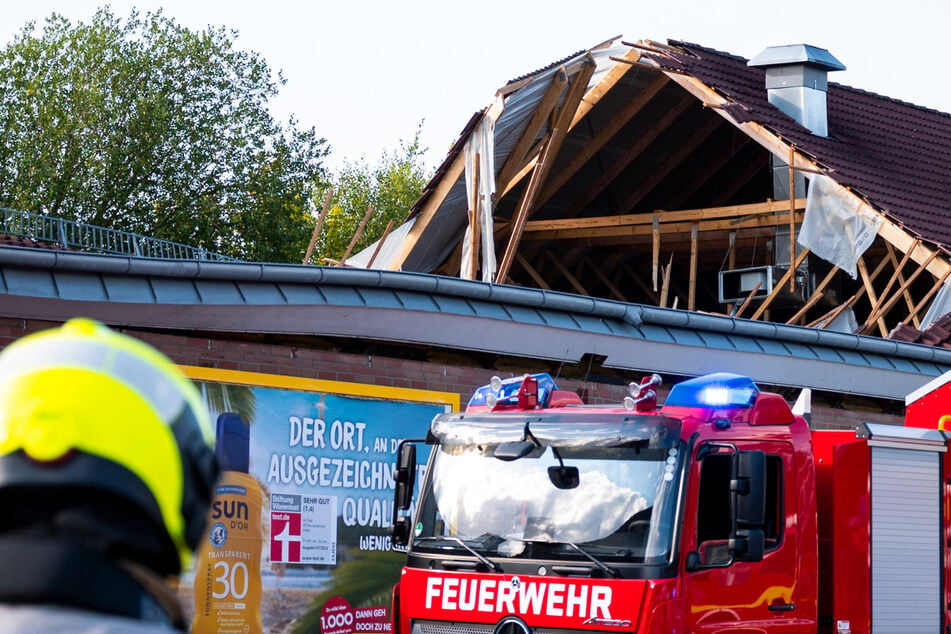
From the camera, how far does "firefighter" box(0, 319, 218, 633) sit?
141 centimetres

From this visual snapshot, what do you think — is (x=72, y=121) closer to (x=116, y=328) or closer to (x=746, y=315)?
(x=746, y=315)

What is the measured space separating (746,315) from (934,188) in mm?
3346

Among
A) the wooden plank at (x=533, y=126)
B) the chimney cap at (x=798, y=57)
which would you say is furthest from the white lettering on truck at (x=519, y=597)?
the chimney cap at (x=798, y=57)

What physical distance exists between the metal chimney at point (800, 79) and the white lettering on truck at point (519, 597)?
48.4ft

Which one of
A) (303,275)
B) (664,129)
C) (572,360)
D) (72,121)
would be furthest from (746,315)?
(72,121)

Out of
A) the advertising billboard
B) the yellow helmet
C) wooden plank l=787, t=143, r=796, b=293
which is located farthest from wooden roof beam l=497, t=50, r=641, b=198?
the yellow helmet

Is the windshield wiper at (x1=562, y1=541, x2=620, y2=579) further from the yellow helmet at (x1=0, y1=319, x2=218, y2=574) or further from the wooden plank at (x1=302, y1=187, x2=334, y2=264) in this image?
the wooden plank at (x1=302, y1=187, x2=334, y2=264)

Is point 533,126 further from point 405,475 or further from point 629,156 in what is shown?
point 405,475

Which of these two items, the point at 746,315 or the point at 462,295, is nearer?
the point at 462,295

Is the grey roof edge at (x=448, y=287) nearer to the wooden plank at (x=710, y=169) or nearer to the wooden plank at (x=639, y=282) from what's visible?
the wooden plank at (x=710, y=169)

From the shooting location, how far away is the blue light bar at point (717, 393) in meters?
7.23

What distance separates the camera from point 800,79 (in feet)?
68.4

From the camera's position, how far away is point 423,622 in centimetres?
732

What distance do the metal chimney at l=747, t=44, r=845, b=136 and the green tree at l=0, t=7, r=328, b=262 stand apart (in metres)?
28.4
